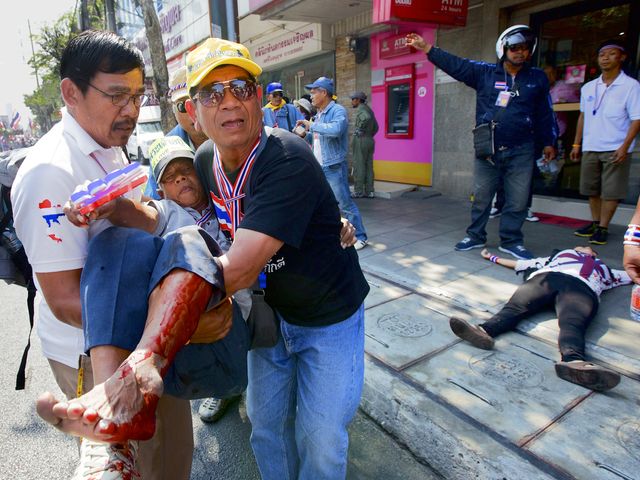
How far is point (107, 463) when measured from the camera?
1041 mm

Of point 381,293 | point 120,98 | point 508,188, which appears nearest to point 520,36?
point 508,188

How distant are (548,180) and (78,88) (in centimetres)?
676

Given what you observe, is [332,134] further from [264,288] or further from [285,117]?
[264,288]

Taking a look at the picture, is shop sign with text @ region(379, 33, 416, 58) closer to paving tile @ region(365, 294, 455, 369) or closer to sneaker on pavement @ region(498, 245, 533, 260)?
sneaker on pavement @ region(498, 245, 533, 260)

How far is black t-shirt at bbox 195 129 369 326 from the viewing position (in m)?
1.36

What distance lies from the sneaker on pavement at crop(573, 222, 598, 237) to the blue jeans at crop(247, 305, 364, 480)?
4745 millimetres

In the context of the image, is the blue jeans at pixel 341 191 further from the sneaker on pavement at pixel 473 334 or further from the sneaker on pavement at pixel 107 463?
the sneaker on pavement at pixel 107 463

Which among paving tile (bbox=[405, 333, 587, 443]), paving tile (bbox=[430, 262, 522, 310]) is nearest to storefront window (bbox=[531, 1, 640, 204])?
paving tile (bbox=[430, 262, 522, 310])

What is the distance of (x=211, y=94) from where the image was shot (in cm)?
153

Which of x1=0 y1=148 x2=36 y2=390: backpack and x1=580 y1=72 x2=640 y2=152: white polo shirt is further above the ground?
x1=580 y1=72 x2=640 y2=152: white polo shirt

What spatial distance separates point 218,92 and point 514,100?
383 centimetres

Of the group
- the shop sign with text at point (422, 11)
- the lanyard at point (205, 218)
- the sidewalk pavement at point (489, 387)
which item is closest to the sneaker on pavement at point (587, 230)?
the sidewalk pavement at point (489, 387)

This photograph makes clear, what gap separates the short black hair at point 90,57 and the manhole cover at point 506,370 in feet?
8.51

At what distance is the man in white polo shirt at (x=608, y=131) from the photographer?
475 centimetres
